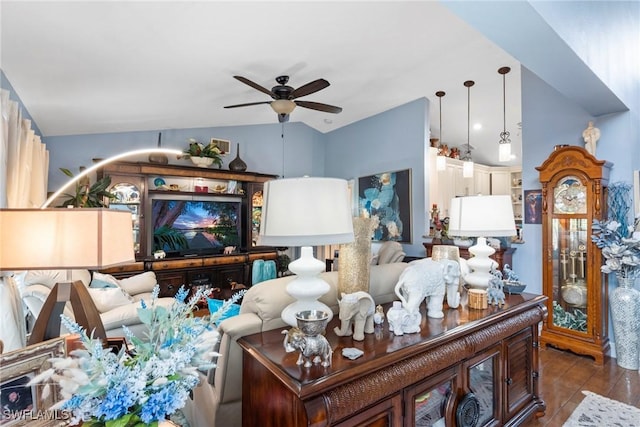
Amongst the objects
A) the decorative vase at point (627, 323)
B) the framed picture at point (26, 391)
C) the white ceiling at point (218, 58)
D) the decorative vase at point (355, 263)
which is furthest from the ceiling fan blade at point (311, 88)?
the decorative vase at point (627, 323)

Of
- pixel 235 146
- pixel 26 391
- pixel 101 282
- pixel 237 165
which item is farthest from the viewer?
pixel 235 146

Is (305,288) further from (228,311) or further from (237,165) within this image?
(237,165)

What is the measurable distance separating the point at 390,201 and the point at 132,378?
4.94 metres

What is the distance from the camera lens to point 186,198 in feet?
16.8

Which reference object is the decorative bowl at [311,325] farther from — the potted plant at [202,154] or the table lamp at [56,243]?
the potted plant at [202,154]

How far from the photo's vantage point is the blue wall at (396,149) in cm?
487

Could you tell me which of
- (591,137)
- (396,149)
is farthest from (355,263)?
(396,149)

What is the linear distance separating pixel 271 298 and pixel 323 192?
2.14ft

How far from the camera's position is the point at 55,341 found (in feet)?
3.00

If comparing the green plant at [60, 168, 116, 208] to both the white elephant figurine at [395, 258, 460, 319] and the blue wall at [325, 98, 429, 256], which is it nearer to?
the white elephant figurine at [395, 258, 460, 319]

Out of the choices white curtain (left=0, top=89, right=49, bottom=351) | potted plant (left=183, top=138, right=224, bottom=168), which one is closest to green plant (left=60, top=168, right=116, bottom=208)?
white curtain (left=0, top=89, right=49, bottom=351)

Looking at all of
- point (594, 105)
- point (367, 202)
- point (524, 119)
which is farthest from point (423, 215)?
point (594, 105)

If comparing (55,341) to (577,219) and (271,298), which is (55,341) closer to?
(271,298)

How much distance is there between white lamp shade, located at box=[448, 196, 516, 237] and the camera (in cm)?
197
